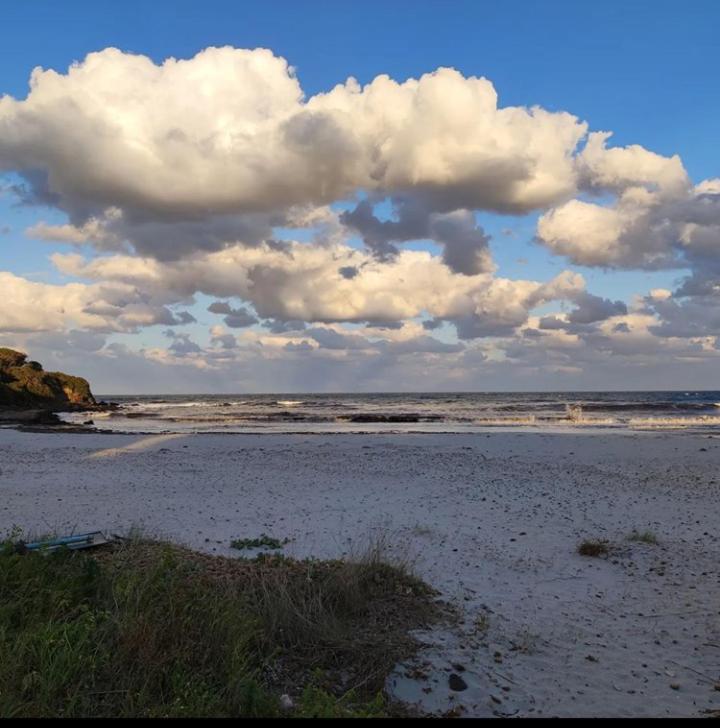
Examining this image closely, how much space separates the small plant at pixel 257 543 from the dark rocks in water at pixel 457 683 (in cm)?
478

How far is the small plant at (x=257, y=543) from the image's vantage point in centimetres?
981

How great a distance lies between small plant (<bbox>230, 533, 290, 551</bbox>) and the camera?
981 cm

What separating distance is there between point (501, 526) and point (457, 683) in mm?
6329

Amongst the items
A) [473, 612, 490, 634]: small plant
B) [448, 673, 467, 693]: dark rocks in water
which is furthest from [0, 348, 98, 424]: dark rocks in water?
[448, 673, 467, 693]: dark rocks in water

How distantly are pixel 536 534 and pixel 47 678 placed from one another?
28.4ft

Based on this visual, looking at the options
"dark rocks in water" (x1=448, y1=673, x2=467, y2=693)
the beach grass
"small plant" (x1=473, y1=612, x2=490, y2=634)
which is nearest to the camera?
the beach grass

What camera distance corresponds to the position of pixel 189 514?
1272 cm

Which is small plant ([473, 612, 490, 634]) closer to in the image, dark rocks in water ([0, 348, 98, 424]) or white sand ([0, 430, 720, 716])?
white sand ([0, 430, 720, 716])

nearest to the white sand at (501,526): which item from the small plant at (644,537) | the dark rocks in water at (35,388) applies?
the small plant at (644,537)

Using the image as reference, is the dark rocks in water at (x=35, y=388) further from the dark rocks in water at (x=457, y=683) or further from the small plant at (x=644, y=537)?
the dark rocks in water at (x=457, y=683)

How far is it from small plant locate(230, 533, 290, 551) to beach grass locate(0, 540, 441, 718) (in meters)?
2.15

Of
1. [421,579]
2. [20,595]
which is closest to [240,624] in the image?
[20,595]
